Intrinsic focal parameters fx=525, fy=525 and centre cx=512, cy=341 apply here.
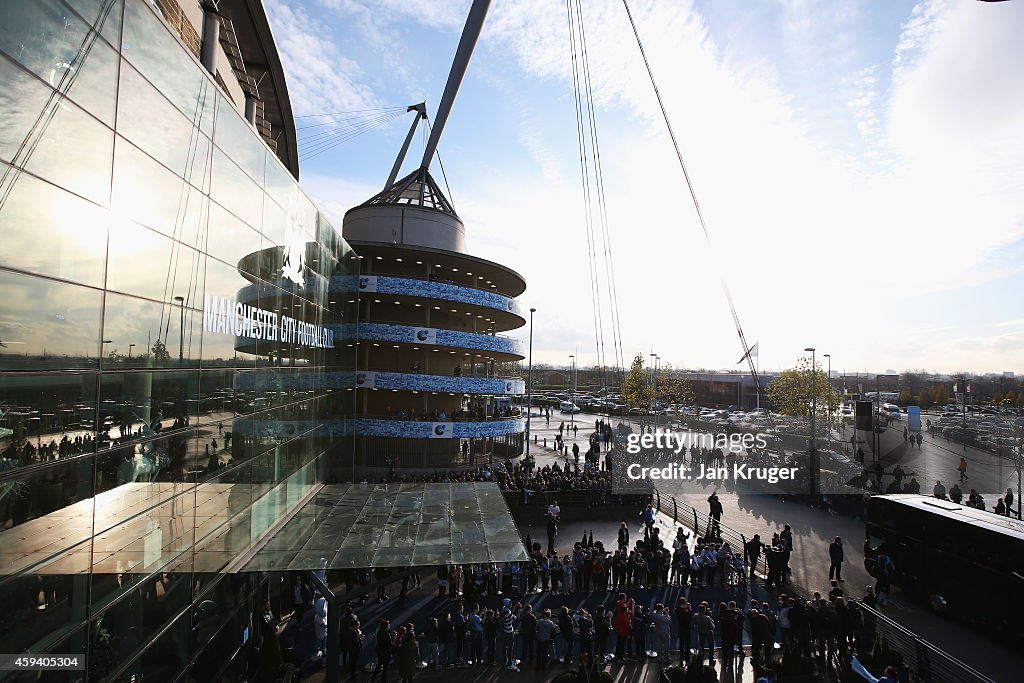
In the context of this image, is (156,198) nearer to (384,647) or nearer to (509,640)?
(384,647)

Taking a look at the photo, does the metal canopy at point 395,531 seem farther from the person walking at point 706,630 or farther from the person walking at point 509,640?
the person walking at point 706,630

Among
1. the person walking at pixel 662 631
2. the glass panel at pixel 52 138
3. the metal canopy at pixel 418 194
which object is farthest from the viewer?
the metal canopy at pixel 418 194

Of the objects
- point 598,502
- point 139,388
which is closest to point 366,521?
point 139,388

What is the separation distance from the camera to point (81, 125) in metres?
6.10

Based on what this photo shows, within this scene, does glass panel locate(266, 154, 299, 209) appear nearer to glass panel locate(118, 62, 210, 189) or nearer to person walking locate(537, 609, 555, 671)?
glass panel locate(118, 62, 210, 189)

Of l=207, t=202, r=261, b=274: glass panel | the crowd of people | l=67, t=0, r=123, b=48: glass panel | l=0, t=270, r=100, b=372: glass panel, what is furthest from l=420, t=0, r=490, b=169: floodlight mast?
the crowd of people

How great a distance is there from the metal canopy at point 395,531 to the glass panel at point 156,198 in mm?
6804

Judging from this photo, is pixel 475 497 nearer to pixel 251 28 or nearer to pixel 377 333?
pixel 377 333

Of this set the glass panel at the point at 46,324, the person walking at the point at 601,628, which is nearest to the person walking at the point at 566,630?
the person walking at the point at 601,628

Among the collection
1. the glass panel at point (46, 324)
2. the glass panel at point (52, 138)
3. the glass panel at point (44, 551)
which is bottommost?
the glass panel at point (44, 551)

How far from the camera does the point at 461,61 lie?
27.1 metres

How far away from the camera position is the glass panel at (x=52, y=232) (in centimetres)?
527

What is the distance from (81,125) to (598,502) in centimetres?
2441

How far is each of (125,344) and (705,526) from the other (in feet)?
75.1
